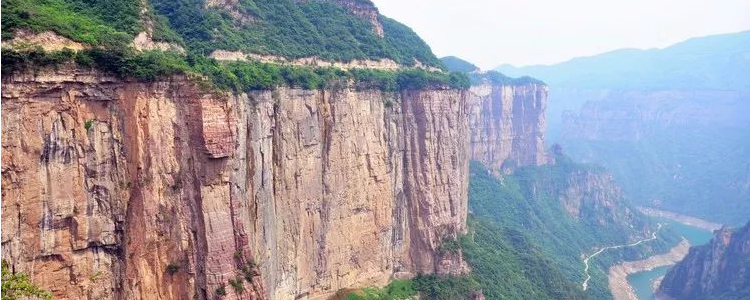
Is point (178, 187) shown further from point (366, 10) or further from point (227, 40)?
point (366, 10)

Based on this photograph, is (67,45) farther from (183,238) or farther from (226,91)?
(183,238)

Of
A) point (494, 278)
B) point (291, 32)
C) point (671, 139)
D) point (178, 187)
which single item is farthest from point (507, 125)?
point (178, 187)

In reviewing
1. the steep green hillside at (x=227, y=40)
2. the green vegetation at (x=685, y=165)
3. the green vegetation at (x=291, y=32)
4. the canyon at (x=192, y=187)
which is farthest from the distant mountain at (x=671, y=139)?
the canyon at (x=192, y=187)

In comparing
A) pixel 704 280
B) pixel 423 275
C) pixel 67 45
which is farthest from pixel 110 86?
pixel 704 280

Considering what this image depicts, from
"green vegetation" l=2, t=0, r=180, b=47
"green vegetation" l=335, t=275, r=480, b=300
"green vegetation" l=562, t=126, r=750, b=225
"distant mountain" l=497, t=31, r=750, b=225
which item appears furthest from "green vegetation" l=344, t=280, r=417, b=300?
"distant mountain" l=497, t=31, r=750, b=225

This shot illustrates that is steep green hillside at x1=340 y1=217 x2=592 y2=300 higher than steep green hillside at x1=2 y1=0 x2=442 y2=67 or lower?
lower

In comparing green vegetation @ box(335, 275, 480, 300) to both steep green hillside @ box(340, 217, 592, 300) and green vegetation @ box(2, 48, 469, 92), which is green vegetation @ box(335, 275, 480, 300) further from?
green vegetation @ box(2, 48, 469, 92)
